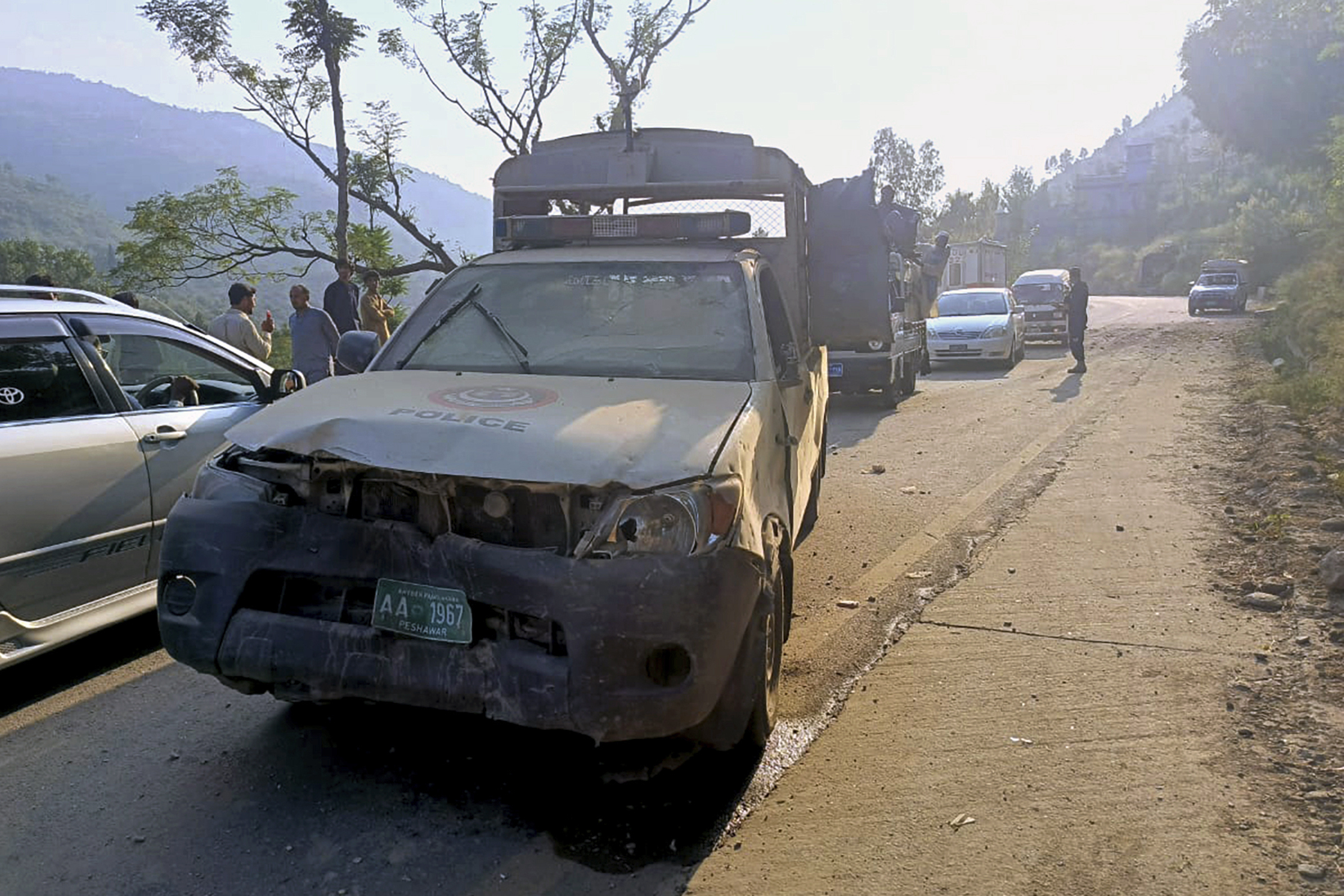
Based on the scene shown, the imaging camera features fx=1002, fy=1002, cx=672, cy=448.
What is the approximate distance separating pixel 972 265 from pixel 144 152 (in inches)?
6077

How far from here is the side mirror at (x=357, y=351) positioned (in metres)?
4.67

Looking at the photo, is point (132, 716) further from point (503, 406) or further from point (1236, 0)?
point (1236, 0)

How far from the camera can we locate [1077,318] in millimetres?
18641

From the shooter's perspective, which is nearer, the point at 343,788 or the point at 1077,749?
the point at 343,788

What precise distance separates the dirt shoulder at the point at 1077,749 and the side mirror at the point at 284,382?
344cm

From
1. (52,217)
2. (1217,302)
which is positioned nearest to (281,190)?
(1217,302)

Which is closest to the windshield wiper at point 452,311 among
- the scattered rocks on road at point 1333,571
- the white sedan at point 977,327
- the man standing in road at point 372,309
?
the scattered rocks on road at point 1333,571

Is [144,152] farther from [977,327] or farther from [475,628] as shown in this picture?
[475,628]

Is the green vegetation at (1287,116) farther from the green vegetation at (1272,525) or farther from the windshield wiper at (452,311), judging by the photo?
the windshield wiper at (452,311)

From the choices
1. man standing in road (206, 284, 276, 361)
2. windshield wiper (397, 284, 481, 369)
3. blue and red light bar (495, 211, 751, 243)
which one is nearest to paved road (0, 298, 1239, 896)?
windshield wiper (397, 284, 481, 369)

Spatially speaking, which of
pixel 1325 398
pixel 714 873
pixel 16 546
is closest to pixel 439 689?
pixel 714 873

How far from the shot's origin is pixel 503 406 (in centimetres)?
358

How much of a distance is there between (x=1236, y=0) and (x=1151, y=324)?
23.9 metres

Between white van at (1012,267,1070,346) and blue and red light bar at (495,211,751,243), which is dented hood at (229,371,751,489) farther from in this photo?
white van at (1012,267,1070,346)
